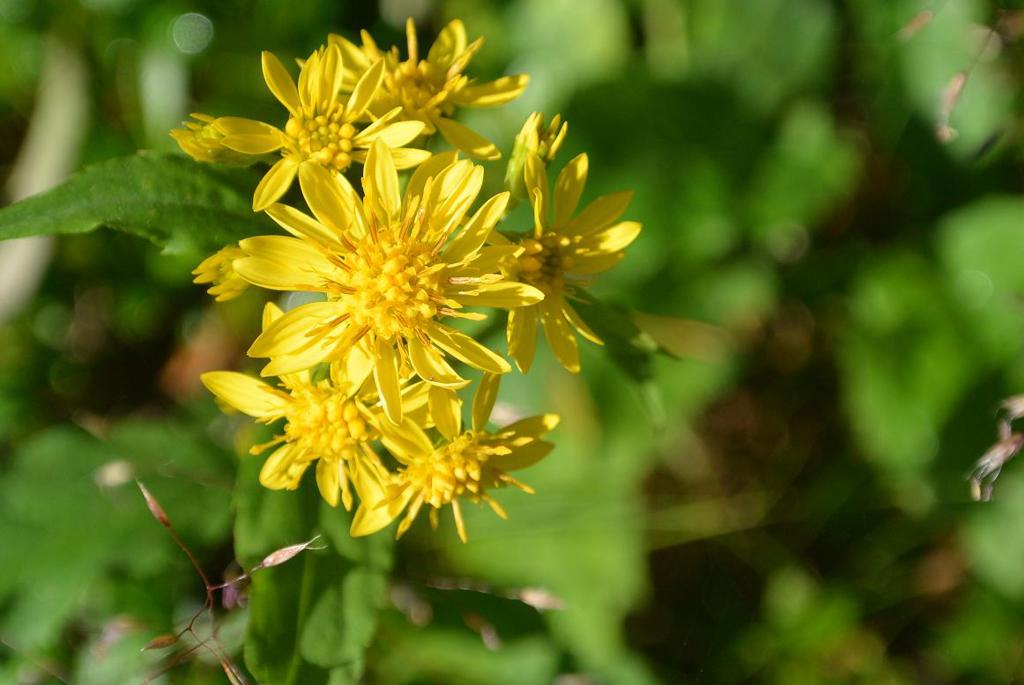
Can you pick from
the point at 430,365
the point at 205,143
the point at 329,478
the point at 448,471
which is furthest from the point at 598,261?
the point at 205,143

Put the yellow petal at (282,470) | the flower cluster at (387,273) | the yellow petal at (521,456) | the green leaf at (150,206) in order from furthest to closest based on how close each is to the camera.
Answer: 1. the yellow petal at (521,456)
2. the yellow petal at (282,470)
3. the flower cluster at (387,273)
4. the green leaf at (150,206)

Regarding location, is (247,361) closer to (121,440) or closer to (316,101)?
(121,440)

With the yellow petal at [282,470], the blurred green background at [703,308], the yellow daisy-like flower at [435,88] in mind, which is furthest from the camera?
the blurred green background at [703,308]

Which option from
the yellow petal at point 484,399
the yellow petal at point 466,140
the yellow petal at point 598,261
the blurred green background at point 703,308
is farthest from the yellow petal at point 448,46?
the blurred green background at point 703,308

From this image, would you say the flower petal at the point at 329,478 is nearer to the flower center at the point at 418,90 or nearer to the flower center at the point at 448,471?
the flower center at the point at 448,471

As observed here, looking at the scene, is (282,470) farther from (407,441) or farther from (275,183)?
(275,183)

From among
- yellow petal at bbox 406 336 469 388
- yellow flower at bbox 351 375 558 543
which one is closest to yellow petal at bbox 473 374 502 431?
yellow flower at bbox 351 375 558 543
